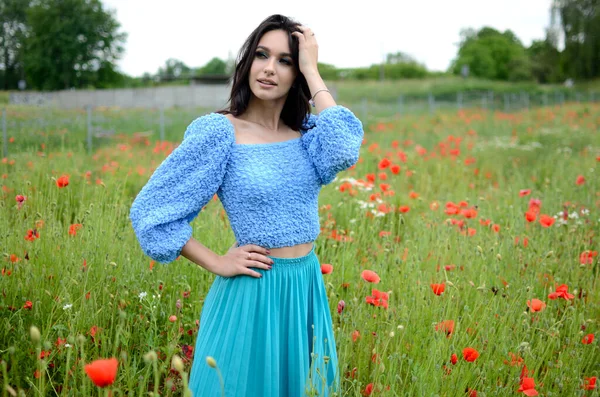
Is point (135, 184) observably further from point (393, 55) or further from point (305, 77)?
point (393, 55)

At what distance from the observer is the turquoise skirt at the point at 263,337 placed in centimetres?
158

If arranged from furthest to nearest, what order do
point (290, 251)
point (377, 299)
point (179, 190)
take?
point (377, 299), point (290, 251), point (179, 190)

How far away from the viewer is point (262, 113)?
5.99ft

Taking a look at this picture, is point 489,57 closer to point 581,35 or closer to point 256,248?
point 581,35

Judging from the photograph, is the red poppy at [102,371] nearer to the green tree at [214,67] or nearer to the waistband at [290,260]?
the waistband at [290,260]

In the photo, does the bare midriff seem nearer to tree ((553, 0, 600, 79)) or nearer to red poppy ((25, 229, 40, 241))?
red poppy ((25, 229, 40, 241))

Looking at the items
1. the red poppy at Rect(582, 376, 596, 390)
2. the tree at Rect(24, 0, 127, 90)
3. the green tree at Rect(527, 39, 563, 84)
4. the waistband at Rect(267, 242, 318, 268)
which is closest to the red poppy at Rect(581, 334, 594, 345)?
the red poppy at Rect(582, 376, 596, 390)

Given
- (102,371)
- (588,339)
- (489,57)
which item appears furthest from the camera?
(489,57)

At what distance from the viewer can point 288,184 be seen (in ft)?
5.51

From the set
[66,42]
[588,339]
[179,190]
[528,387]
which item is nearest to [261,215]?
[179,190]

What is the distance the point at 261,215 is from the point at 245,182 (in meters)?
0.11

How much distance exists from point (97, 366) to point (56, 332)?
1.32 meters

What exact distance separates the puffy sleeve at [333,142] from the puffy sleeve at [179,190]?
0.97 ft

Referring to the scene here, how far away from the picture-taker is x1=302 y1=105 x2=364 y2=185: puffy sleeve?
173 centimetres
